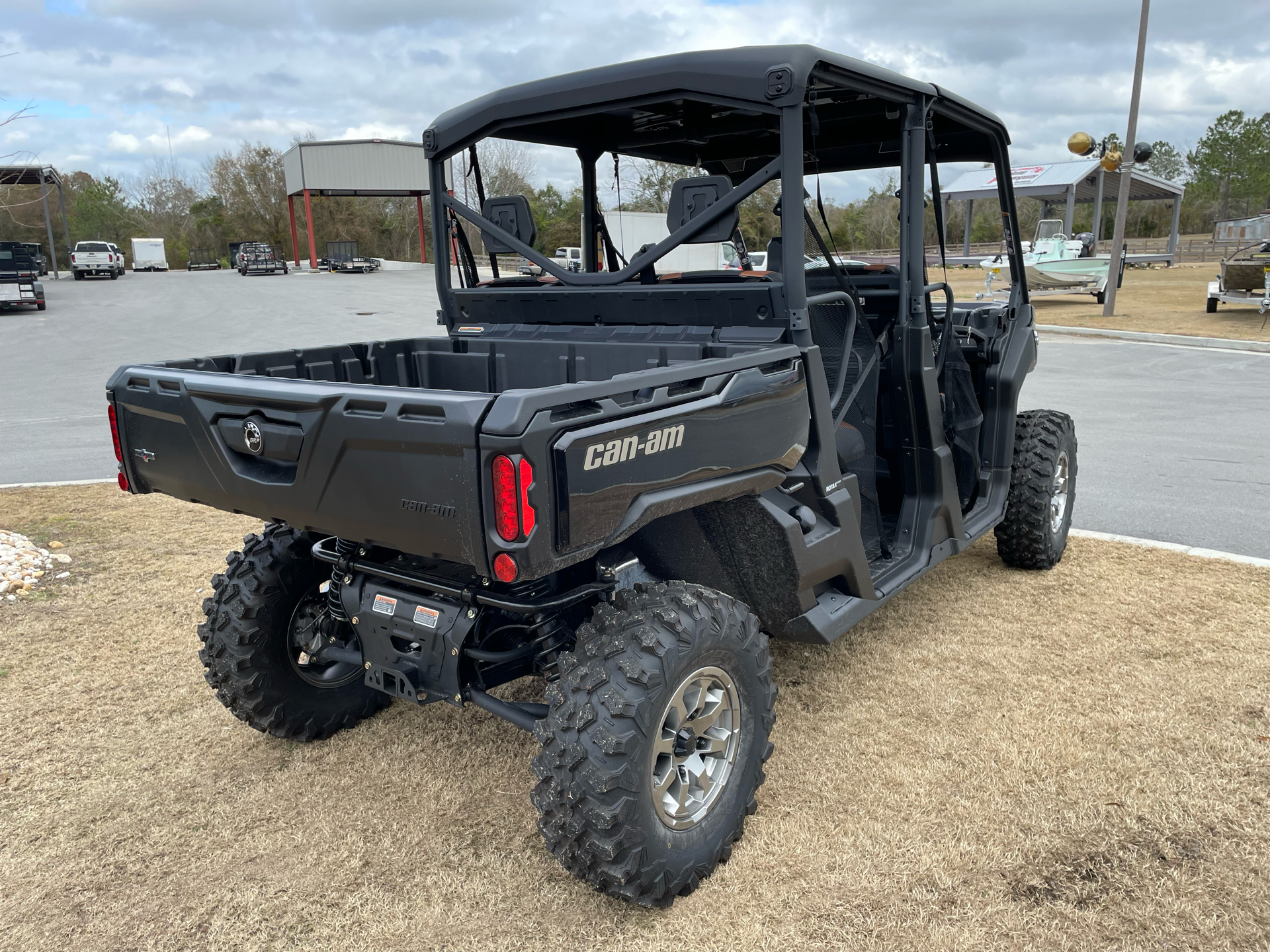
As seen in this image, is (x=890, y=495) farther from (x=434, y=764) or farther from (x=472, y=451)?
(x=472, y=451)

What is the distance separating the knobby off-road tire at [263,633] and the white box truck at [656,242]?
168 cm

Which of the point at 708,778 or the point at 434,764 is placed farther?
the point at 434,764

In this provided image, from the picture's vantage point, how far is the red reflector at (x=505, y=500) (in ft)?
6.82

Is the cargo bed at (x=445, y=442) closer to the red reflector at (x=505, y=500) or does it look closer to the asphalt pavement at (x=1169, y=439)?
the red reflector at (x=505, y=500)

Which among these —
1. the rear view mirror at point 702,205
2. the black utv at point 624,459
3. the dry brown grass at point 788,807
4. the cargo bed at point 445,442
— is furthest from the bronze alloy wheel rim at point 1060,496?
the rear view mirror at point 702,205

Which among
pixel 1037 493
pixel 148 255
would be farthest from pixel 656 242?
pixel 148 255

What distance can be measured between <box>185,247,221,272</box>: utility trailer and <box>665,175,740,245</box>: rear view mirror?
5889 cm

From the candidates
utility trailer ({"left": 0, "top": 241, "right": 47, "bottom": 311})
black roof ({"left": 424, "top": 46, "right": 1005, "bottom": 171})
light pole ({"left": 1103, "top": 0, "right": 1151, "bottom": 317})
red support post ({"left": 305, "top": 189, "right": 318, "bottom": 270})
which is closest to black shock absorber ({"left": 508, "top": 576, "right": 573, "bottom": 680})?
black roof ({"left": 424, "top": 46, "right": 1005, "bottom": 171})

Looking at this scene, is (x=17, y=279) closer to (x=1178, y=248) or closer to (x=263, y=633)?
(x=263, y=633)

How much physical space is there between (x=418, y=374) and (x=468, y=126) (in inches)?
38.8

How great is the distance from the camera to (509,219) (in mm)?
3736

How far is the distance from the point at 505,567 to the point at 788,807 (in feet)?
4.65

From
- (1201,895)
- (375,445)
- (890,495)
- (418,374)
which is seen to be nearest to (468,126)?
(418,374)

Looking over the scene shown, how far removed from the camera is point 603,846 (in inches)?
92.4
